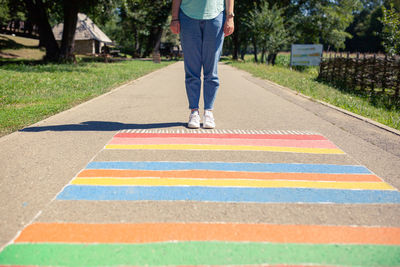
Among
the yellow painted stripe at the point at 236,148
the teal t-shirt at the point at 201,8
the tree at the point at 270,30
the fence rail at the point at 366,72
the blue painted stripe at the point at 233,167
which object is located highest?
the tree at the point at 270,30

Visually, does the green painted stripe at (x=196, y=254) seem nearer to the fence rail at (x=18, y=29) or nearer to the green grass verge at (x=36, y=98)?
the green grass verge at (x=36, y=98)

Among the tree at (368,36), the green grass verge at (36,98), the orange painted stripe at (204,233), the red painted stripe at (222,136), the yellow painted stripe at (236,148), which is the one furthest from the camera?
the tree at (368,36)

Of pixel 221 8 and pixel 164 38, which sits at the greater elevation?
pixel 164 38

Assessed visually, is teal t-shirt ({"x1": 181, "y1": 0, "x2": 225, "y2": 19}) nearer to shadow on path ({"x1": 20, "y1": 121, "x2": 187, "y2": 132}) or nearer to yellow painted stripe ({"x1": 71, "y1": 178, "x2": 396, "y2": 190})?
shadow on path ({"x1": 20, "y1": 121, "x2": 187, "y2": 132})

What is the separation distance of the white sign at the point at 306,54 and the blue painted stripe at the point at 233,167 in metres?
21.1

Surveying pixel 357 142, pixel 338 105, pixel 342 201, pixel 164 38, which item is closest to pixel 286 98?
A: pixel 338 105

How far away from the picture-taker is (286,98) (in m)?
8.72

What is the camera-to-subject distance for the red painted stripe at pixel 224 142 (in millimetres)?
4143

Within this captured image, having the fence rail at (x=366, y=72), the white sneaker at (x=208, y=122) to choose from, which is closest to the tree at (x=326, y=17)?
the fence rail at (x=366, y=72)

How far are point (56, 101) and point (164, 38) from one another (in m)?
57.8

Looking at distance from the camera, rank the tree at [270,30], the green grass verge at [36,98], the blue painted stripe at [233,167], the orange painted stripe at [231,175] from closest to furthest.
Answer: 1. the orange painted stripe at [231,175]
2. the blue painted stripe at [233,167]
3. the green grass verge at [36,98]
4. the tree at [270,30]

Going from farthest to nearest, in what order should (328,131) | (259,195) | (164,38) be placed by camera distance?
(164,38) < (328,131) < (259,195)

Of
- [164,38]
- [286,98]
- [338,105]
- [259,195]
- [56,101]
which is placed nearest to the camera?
[259,195]

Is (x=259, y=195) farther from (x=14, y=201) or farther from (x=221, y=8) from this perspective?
(x=221, y=8)
